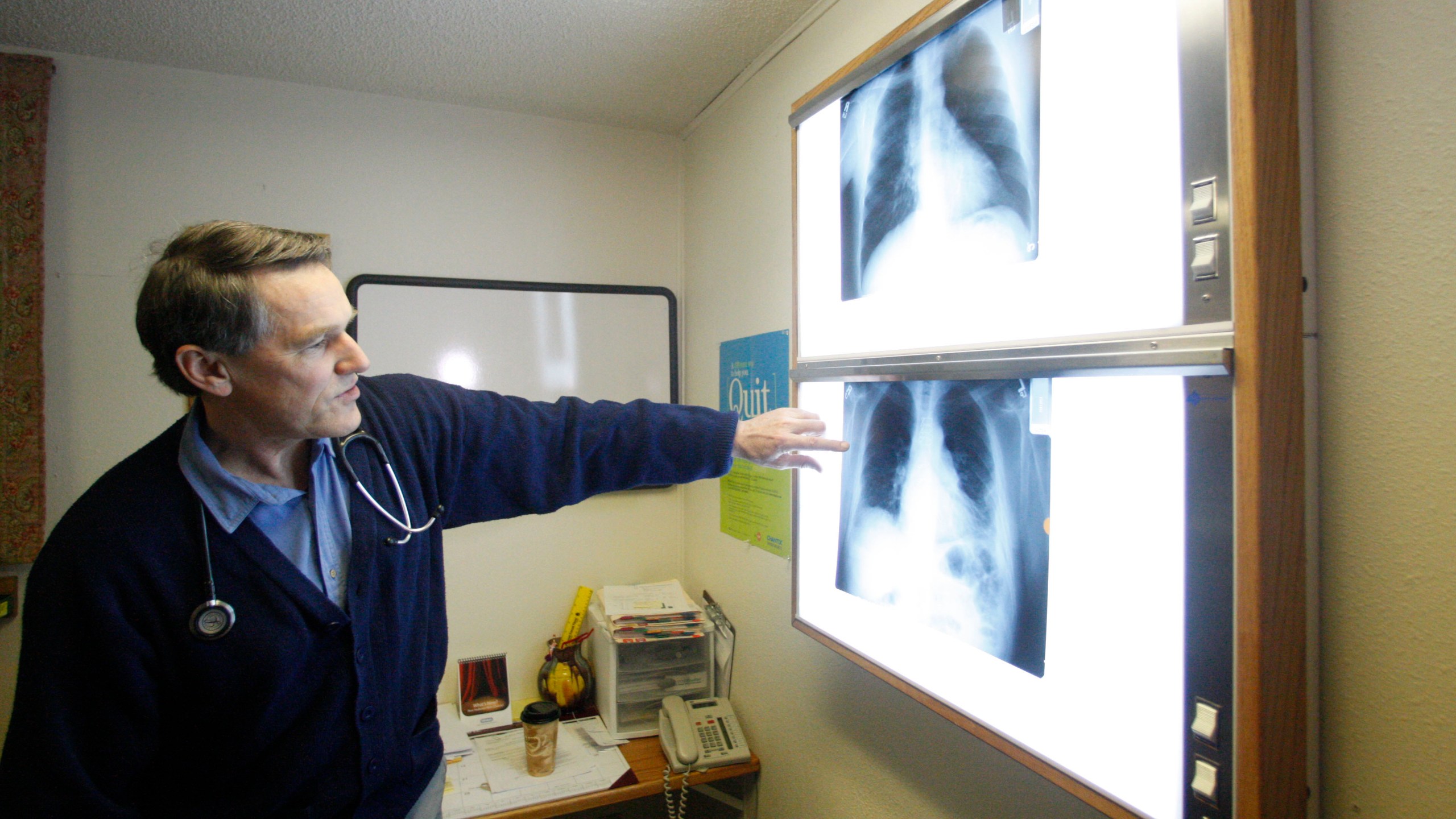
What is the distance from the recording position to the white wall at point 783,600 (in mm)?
1146

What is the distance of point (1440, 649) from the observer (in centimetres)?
59

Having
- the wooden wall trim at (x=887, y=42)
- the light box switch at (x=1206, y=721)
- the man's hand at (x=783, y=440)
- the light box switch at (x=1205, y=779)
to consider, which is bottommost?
the light box switch at (x=1205, y=779)

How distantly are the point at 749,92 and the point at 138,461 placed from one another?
1622 mm

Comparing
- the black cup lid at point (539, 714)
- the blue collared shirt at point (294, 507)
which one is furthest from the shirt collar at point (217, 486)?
the black cup lid at point (539, 714)

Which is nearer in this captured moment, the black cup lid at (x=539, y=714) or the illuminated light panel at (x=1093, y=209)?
the illuminated light panel at (x=1093, y=209)

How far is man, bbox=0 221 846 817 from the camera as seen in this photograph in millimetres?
866

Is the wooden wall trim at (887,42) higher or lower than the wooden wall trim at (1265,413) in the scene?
higher

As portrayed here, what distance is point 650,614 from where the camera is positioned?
6.39ft

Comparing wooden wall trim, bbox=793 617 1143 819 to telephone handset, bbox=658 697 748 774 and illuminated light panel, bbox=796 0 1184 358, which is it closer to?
illuminated light panel, bbox=796 0 1184 358

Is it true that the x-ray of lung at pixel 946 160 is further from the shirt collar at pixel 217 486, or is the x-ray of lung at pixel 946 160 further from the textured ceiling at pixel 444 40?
the shirt collar at pixel 217 486

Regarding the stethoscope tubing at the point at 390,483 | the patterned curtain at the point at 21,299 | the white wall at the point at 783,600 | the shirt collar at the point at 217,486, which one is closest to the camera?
the shirt collar at the point at 217,486

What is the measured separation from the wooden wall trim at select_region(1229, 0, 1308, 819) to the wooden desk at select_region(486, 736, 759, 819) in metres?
1.37

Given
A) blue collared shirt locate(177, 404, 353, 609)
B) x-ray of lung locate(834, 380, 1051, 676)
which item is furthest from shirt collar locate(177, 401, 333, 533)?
x-ray of lung locate(834, 380, 1051, 676)

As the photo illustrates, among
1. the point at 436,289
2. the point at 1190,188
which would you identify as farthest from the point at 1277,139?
the point at 436,289
